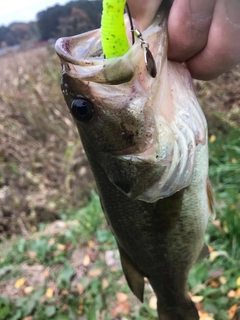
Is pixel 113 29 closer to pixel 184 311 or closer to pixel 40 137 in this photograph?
pixel 184 311

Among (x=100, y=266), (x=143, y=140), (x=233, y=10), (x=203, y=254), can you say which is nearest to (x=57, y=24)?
(x=100, y=266)

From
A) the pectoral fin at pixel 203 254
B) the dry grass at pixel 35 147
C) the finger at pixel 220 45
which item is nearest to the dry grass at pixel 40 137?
the dry grass at pixel 35 147

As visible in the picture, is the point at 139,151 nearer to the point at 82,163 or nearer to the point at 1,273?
the point at 1,273

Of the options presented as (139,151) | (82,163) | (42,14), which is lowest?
(82,163)

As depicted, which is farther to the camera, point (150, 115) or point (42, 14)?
point (42, 14)

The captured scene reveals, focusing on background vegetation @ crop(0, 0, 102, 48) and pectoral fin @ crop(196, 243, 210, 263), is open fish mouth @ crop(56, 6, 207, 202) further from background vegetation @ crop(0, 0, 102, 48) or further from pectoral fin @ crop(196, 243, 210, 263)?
background vegetation @ crop(0, 0, 102, 48)

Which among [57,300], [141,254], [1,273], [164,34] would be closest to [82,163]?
[1,273]
